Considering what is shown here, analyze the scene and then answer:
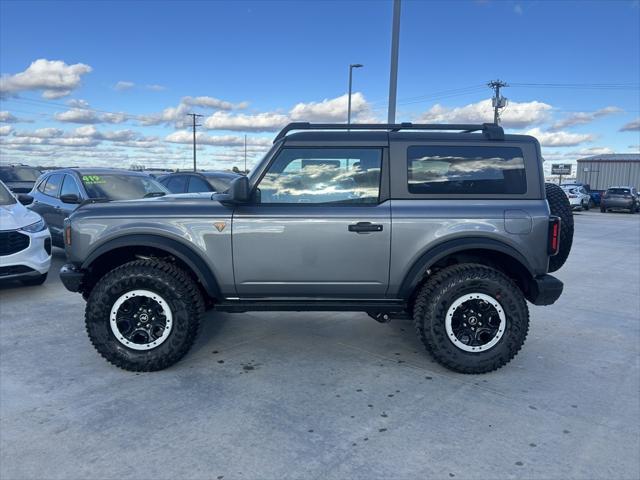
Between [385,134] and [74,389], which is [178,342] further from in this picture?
[385,134]

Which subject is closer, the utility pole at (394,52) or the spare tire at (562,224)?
the spare tire at (562,224)

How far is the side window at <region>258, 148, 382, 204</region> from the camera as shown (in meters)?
3.92

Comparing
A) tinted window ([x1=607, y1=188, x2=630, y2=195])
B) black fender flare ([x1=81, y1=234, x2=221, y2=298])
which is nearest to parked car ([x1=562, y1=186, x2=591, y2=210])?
tinted window ([x1=607, y1=188, x2=630, y2=195])

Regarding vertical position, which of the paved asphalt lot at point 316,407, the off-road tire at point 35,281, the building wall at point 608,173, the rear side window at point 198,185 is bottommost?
the paved asphalt lot at point 316,407

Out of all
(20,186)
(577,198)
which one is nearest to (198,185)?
(20,186)

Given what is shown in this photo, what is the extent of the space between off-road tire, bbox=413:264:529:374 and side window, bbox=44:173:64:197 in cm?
713

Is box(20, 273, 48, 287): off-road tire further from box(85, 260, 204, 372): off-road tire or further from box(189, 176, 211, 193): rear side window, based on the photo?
box(189, 176, 211, 193): rear side window

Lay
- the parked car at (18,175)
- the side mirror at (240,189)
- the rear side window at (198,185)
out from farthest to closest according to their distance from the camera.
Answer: the parked car at (18,175) → the rear side window at (198,185) → the side mirror at (240,189)

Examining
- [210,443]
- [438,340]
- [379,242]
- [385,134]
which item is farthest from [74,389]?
[385,134]

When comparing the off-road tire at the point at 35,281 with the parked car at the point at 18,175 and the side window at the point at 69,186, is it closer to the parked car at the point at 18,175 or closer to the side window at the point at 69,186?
the side window at the point at 69,186

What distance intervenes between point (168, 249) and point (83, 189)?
190 inches

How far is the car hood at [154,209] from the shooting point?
388 centimetres

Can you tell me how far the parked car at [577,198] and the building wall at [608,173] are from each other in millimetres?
19599

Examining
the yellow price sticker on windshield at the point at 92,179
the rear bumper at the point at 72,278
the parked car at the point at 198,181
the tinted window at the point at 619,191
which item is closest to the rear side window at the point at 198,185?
the parked car at the point at 198,181
